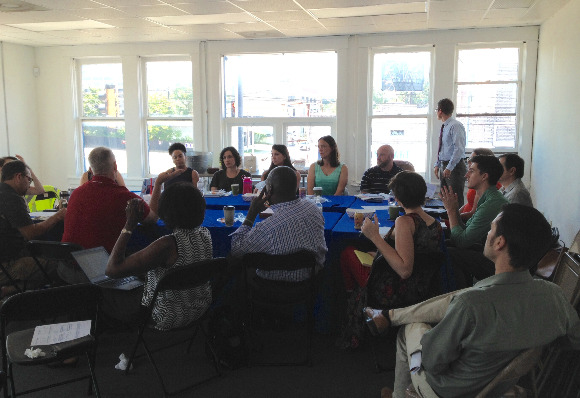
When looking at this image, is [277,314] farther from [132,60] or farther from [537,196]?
[132,60]

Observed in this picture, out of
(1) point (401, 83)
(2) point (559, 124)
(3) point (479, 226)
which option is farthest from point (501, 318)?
(1) point (401, 83)

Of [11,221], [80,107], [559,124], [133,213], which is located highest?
[80,107]

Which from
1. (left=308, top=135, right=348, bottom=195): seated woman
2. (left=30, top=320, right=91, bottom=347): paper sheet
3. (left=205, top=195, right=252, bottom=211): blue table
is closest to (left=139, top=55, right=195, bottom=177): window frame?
(left=308, top=135, right=348, bottom=195): seated woman

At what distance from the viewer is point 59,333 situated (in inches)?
97.7

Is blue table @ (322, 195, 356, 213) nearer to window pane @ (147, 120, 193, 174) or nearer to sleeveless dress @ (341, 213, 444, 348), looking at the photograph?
sleeveless dress @ (341, 213, 444, 348)

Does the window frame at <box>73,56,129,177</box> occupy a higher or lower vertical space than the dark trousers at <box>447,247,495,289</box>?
higher

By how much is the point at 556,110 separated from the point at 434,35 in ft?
7.17

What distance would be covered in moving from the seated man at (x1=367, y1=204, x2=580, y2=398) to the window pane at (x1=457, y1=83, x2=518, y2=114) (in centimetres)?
632

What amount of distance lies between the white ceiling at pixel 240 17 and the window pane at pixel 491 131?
4.43 feet

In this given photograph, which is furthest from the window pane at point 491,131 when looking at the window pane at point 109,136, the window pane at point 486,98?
the window pane at point 109,136

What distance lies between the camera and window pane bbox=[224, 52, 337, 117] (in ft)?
26.8

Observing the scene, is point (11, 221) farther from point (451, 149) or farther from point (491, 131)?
point (491, 131)

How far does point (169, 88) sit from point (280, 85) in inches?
76.4

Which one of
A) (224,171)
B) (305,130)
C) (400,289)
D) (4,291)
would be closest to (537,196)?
(305,130)
